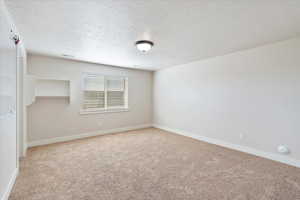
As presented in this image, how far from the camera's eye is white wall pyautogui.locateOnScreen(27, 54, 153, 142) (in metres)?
3.54

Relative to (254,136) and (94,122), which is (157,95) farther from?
(254,136)

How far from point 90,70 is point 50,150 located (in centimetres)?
242

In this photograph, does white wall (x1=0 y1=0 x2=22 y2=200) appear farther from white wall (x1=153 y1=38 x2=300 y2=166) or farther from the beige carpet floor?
white wall (x1=153 y1=38 x2=300 y2=166)

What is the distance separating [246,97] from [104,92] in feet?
13.4

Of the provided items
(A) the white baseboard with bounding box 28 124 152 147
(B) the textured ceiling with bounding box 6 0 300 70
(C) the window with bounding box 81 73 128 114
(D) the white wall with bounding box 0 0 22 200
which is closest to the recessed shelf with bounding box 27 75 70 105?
(C) the window with bounding box 81 73 128 114

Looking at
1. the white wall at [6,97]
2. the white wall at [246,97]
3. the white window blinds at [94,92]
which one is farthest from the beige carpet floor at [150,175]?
the white window blinds at [94,92]

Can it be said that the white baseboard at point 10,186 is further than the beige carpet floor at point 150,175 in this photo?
No

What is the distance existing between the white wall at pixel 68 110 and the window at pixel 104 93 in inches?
6.9

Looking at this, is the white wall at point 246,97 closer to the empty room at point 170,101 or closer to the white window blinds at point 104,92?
the empty room at point 170,101

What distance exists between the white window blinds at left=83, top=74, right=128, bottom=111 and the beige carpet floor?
60.0 inches

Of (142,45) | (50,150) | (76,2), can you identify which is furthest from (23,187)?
(142,45)

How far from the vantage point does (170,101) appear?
505cm

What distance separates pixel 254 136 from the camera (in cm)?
306

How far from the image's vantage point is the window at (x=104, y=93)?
439cm
